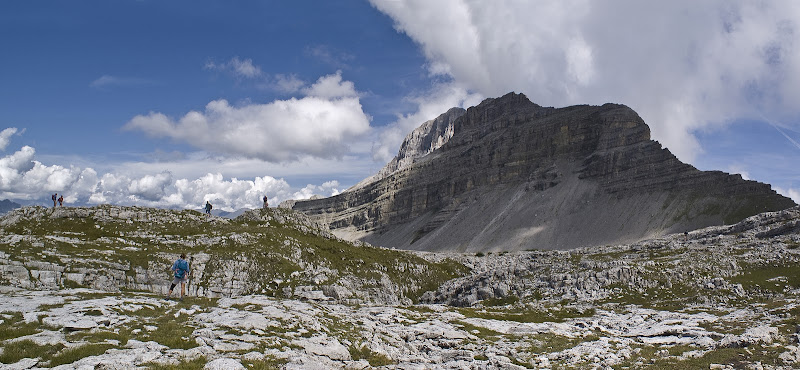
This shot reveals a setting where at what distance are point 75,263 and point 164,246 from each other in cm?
868

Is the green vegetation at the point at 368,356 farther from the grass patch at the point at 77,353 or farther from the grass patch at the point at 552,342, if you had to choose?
the grass patch at the point at 77,353

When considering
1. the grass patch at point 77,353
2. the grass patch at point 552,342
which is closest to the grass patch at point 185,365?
the grass patch at point 77,353

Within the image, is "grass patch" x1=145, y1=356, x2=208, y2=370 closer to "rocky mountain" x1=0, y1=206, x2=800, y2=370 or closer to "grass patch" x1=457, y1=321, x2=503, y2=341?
"rocky mountain" x1=0, y1=206, x2=800, y2=370

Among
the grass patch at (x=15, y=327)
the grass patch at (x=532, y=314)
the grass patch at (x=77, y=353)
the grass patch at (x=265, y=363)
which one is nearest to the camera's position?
the grass patch at (x=77, y=353)

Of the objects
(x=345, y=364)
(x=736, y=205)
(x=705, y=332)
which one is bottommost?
(x=345, y=364)

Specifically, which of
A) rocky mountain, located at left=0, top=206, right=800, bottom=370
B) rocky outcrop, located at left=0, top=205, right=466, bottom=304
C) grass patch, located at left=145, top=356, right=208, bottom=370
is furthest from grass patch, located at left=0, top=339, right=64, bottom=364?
rocky outcrop, located at left=0, top=205, right=466, bottom=304

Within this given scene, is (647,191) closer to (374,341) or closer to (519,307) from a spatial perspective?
(519,307)

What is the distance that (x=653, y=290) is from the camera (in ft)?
153

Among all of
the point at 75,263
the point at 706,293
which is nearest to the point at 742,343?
the point at 706,293

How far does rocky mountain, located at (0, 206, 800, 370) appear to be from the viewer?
18.3 metres

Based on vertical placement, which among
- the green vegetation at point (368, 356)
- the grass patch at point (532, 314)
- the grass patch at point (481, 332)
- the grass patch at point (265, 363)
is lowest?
the green vegetation at point (368, 356)

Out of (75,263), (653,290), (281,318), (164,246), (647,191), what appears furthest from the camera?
(647,191)

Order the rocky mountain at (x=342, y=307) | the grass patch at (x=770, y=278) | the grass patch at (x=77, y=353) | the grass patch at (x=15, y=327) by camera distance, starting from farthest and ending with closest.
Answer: the grass patch at (x=770, y=278) → the rocky mountain at (x=342, y=307) → the grass patch at (x=15, y=327) → the grass patch at (x=77, y=353)

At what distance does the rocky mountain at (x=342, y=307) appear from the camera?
18344 mm
